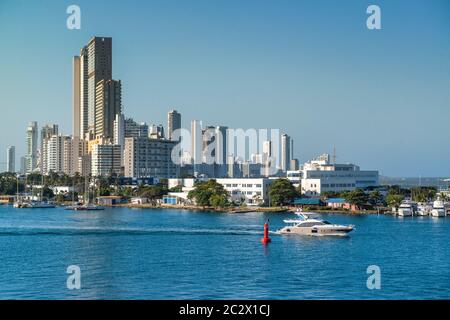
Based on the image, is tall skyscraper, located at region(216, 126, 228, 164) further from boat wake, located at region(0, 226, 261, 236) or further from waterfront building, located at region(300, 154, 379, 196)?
boat wake, located at region(0, 226, 261, 236)

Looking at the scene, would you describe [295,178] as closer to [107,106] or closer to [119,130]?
[119,130]

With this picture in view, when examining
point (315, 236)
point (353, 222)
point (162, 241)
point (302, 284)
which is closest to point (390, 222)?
point (353, 222)

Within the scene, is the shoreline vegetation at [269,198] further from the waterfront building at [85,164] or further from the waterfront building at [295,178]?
the waterfront building at [85,164]

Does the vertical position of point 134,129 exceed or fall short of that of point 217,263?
it exceeds it

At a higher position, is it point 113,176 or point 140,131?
point 140,131

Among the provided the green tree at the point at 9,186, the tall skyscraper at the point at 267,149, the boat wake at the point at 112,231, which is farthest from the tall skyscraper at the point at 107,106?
the boat wake at the point at 112,231

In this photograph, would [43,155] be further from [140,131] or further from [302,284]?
[302,284]

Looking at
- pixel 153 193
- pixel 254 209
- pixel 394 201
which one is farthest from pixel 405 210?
pixel 153 193
